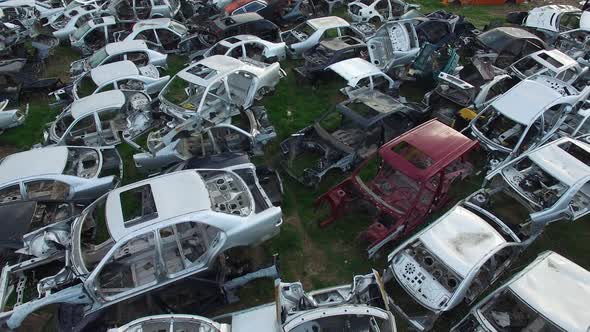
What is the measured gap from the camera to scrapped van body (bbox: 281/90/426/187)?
8570 millimetres

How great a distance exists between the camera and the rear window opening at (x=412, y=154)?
24.5ft

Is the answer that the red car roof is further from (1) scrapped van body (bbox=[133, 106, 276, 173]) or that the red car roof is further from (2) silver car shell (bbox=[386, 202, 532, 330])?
(1) scrapped van body (bbox=[133, 106, 276, 173])

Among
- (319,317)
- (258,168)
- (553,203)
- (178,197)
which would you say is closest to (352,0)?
(258,168)

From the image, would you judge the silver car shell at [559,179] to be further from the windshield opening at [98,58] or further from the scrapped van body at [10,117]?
the scrapped van body at [10,117]

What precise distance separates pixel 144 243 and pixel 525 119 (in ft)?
26.1

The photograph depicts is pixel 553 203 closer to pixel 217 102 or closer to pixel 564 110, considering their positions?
pixel 564 110

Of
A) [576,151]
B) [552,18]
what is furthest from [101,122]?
[552,18]

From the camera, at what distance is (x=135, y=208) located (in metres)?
6.99

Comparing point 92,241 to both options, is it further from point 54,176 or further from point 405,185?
point 405,185

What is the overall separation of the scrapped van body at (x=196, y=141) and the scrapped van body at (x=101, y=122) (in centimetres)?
88

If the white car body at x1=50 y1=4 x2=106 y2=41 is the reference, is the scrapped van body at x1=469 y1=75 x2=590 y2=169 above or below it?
above

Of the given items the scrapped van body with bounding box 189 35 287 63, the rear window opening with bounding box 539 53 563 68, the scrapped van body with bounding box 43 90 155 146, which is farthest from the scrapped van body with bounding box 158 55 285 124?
the rear window opening with bounding box 539 53 563 68

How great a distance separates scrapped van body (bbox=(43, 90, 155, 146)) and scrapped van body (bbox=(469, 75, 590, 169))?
26.4ft

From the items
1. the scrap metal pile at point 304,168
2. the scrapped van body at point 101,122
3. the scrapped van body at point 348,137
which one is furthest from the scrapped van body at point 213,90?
the scrapped van body at point 348,137
